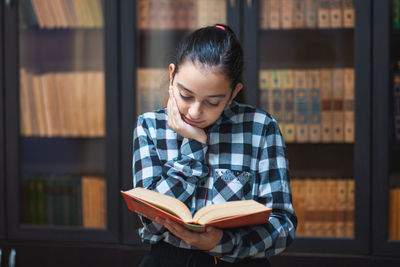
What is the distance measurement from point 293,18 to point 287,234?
1373 mm

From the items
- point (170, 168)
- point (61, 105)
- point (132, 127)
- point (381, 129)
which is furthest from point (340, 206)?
point (61, 105)

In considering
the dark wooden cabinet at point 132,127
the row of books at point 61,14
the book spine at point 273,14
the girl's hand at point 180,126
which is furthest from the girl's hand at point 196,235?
the row of books at point 61,14

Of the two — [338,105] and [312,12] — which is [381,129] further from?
[312,12]

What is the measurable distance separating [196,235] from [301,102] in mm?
1351

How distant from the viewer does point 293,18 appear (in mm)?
2105

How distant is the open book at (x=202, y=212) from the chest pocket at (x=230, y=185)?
0.12 m

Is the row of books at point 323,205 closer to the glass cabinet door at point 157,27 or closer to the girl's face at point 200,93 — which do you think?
the glass cabinet door at point 157,27

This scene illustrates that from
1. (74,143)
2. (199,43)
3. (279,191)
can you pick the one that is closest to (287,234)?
(279,191)

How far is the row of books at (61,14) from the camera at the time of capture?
2170mm

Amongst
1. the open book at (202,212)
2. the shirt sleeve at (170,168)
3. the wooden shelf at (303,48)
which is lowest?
the open book at (202,212)

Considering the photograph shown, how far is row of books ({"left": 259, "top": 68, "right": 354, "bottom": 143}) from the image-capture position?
6.80 feet

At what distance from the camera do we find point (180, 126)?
101 cm

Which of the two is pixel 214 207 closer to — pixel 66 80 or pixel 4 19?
pixel 66 80

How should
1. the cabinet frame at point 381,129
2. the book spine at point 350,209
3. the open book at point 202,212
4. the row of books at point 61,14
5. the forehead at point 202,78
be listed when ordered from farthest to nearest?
the row of books at point 61,14 → the book spine at point 350,209 → the cabinet frame at point 381,129 → the forehead at point 202,78 → the open book at point 202,212
